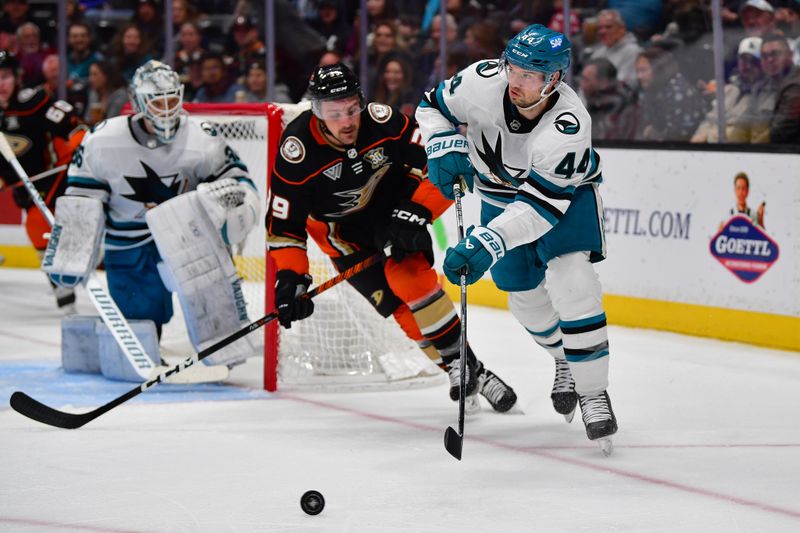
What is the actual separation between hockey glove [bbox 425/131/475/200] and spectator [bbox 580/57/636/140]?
2354 millimetres

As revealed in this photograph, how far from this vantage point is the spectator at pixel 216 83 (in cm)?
718

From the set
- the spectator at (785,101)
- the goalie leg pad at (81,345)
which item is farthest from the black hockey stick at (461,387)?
the spectator at (785,101)

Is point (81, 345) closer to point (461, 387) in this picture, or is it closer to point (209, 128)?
point (209, 128)

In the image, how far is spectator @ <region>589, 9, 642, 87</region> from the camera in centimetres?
548

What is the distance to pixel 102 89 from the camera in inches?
295

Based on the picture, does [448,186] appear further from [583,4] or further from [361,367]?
[583,4]

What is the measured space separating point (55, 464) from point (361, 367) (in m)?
1.42

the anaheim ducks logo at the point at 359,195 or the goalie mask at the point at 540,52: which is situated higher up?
the goalie mask at the point at 540,52

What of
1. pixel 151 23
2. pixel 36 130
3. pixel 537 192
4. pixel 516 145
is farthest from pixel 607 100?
pixel 151 23

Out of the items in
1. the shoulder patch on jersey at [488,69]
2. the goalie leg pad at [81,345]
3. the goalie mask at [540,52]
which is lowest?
the goalie leg pad at [81,345]

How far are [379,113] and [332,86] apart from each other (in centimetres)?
26

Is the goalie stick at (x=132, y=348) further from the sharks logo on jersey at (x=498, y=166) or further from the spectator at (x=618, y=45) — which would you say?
the spectator at (x=618, y=45)

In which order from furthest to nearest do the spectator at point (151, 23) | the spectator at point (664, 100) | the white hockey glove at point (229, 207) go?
the spectator at point (151, 23)
the spectator at point (664, 100)
the white hockey glove at point (229, 207)

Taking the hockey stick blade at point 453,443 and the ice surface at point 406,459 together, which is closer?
the ice surface at point 406,459
